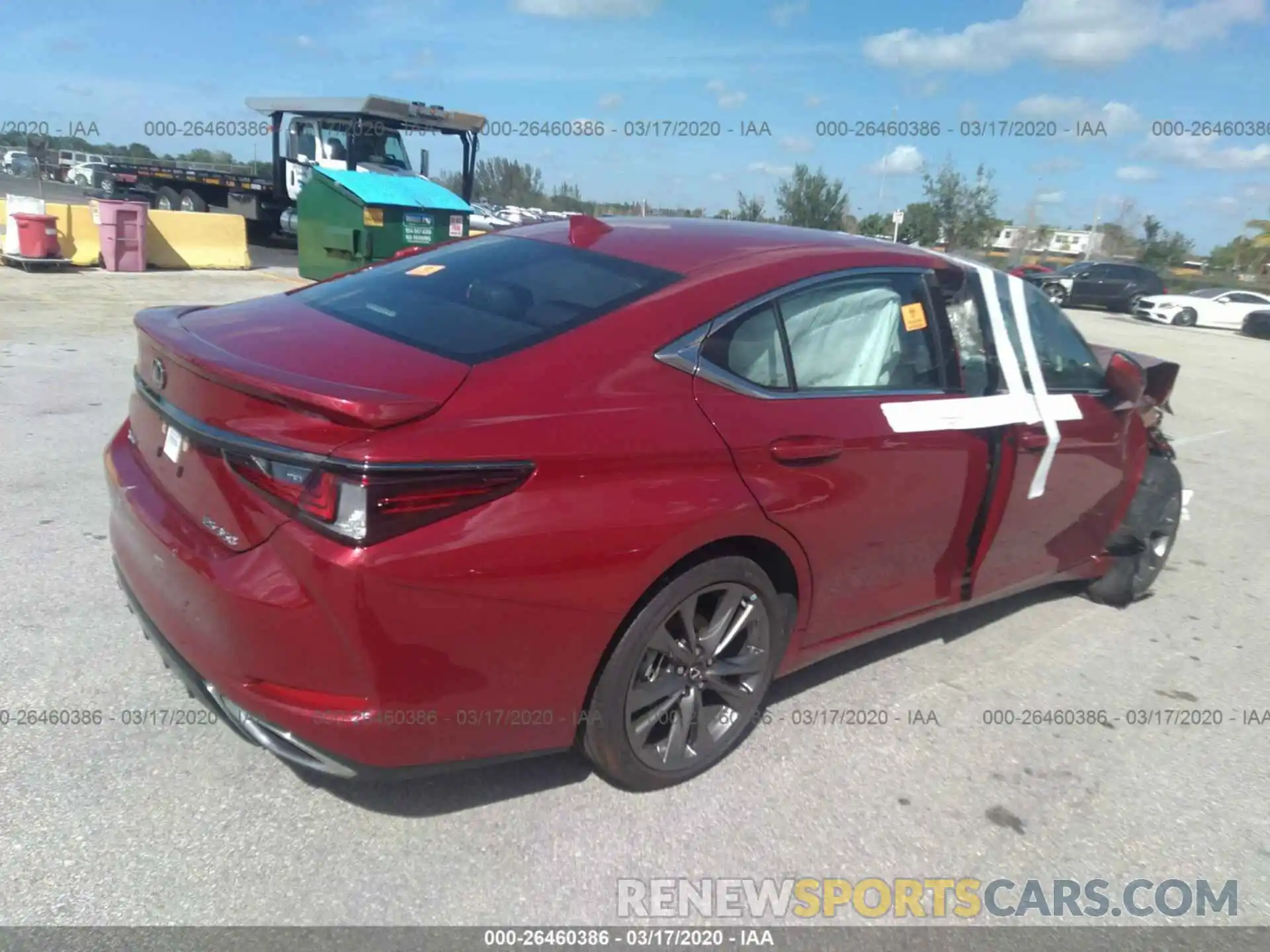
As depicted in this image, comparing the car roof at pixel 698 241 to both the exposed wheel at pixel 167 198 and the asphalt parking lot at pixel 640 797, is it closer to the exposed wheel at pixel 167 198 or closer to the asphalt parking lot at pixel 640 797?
the asphalt parking lot at pixel 640 797

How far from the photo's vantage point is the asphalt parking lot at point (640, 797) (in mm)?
2445

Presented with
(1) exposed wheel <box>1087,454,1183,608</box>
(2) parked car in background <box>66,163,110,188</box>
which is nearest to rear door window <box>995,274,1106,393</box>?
(1) exposed wheel <box>1087,454,1183,608</box>

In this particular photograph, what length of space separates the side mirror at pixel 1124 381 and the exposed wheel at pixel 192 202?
20323 mm

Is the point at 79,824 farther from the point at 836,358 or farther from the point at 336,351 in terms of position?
the point at 836,358

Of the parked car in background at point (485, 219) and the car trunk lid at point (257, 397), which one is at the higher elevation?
the parked car in background at point (485, 219)

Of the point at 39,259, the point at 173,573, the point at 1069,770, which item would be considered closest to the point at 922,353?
the point at 1069,770

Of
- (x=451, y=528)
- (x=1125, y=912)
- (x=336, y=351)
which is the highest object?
(x=336, y=351)

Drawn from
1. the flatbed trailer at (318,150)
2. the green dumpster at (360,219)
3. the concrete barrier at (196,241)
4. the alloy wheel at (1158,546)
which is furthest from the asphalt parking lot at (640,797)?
the flatbed trailer at (318,150)

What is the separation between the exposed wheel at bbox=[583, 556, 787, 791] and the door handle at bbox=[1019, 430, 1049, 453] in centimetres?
130

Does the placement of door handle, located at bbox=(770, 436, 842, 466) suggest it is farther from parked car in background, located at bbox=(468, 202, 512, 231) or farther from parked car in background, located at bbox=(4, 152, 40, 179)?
parked car in background, located at bbox=(4, 152, 40, 179)

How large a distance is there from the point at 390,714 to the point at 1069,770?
2356 millimetres

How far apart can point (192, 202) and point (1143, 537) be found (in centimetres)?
2111

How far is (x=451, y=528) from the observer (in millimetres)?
2219

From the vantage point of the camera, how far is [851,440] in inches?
119
